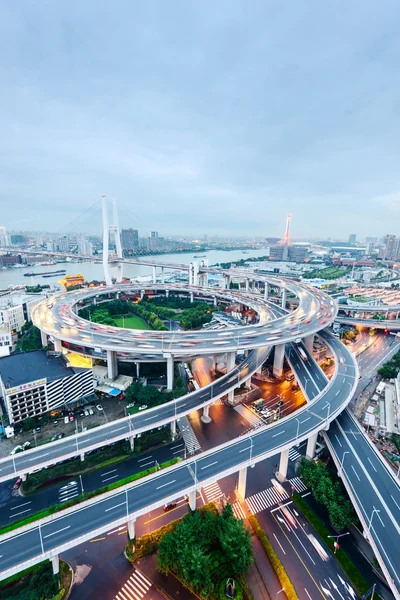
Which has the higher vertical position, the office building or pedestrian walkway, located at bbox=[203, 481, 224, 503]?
the office building

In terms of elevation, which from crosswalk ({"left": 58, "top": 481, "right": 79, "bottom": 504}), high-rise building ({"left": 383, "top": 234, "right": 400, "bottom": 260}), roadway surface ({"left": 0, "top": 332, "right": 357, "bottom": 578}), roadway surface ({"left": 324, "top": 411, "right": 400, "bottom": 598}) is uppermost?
high-rise building ({"left": 383, "top": 234, "right": 400, "bottom": 260})

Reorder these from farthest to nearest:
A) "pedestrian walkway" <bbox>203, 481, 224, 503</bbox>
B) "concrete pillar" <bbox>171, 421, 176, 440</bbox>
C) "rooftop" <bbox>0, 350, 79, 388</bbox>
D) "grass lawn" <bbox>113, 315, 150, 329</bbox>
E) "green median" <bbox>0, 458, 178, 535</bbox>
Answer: "grass lawn" <bbox>113, 315, 150, 329</bbox>
"rooftop" <bbox>0, 350, 79, 388</bbox>
"concrete pillar" <bbox>171, 421, 176, 440</bbox>
"pedestrian walkway" <bbox>203, 481, 224, 503</bbox>
"green median" <bbox>0, 458, 178, 535</bbox>

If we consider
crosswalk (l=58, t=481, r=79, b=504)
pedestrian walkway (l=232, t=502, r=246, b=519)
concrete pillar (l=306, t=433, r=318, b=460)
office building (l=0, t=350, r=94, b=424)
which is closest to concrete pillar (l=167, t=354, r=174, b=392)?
office building (l=0, t=350, r=94, b=424)

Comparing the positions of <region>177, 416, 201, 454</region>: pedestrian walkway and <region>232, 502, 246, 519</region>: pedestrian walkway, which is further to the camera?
<region>177, 416, 201, 454</region>: pedestrian walkway

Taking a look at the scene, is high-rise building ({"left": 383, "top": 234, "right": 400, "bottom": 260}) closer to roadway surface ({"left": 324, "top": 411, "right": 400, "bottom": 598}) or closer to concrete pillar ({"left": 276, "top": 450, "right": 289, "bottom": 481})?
roadway surface ({"left": 324, "top": 411, "right": 400, "bottom": 598})

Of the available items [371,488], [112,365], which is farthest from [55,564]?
[371,488]

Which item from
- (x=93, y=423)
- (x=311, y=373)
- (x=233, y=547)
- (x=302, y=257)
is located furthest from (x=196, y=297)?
(x=302, y=257)

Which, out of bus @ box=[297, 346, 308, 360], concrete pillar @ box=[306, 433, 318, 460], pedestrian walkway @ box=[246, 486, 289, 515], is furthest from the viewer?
bus @ box=[297, 346, 308, 360]

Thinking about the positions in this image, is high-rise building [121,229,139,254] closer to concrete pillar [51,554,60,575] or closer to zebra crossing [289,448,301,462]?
zebra crossing [289,448,301,462]
